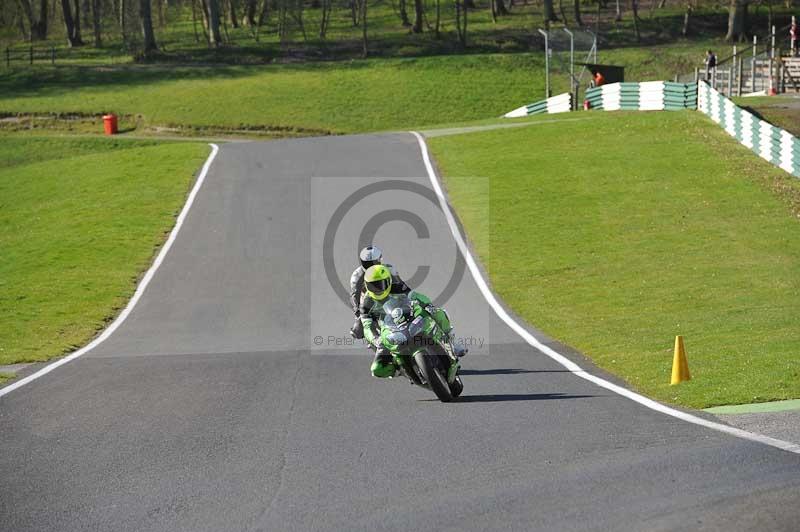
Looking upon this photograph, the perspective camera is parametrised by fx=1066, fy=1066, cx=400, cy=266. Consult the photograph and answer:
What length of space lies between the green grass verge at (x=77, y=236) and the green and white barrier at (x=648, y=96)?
61.4ft

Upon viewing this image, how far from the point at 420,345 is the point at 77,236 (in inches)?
845

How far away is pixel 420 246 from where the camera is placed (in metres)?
27.5

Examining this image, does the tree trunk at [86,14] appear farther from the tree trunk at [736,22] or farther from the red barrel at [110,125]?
the tree trunk at [736,22]

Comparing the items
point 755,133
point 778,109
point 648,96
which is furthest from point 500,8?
point 755,133

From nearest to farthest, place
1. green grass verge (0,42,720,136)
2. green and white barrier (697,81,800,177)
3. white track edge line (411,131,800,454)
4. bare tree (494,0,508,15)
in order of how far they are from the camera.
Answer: white track edge line (411,131,800,454), green and white barrier (697,81,800,177), green grass verge (0,42,720,136), bare tree (494,0,508,15)

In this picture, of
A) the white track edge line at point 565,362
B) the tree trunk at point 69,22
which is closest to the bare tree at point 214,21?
the tree trunk at point 69,22

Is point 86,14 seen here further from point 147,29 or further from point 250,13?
point 147,29

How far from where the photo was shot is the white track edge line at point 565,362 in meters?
9.84

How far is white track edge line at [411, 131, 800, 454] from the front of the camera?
9844mm

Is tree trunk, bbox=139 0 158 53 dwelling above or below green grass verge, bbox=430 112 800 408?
above

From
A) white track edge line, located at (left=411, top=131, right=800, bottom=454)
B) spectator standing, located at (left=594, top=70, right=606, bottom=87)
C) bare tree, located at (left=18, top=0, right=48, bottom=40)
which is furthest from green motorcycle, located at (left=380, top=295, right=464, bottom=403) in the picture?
bare tree, located at (left=18, top=0, right=48, bottom=40)

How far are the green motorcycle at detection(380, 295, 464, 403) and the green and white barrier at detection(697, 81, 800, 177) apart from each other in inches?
887

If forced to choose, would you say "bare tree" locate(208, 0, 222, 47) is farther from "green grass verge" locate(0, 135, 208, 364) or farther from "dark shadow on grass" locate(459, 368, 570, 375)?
"dark shadow on grass" locate(459, 368, 570, 375)

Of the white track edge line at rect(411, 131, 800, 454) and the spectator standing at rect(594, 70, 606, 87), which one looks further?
the spectator standing at rect(594, 70, 606, 87)
